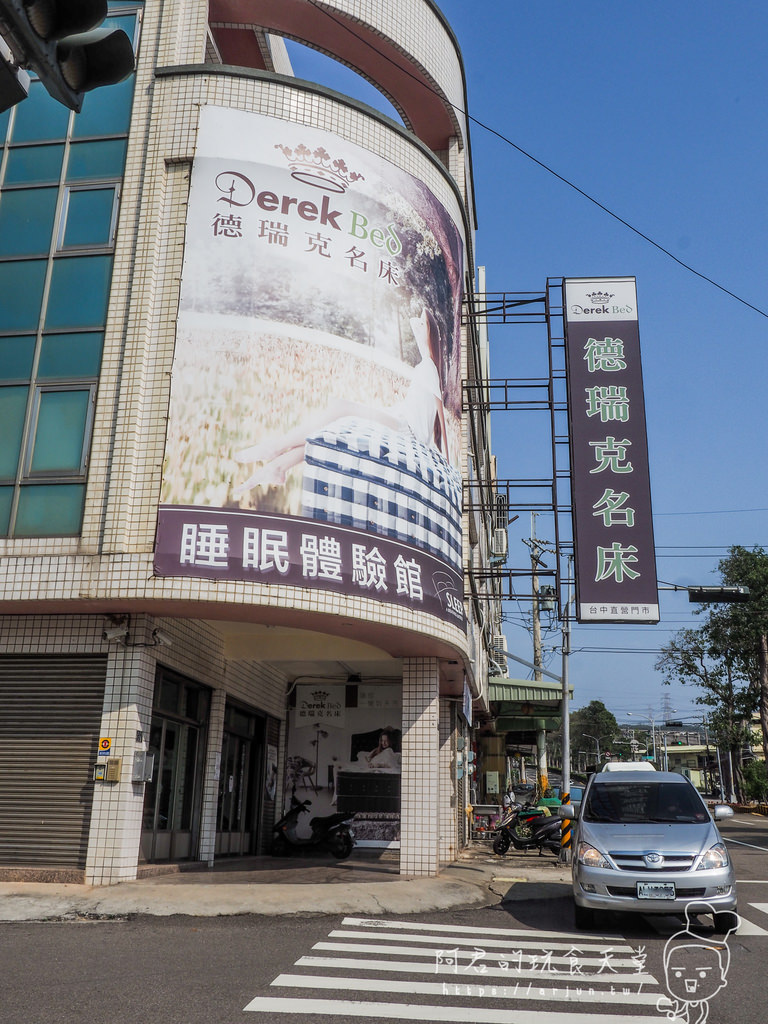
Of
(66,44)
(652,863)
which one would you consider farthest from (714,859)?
(66,44)

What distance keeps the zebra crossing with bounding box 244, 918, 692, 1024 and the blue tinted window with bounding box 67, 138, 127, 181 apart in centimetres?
1111

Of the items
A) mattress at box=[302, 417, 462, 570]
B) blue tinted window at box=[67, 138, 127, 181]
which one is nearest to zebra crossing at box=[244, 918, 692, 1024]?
mattress at box=[302, 417, 462, 570]

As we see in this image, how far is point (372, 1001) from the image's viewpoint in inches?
232

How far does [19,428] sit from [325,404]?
431cm

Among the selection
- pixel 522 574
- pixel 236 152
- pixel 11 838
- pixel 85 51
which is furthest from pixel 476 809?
pixel 85 51

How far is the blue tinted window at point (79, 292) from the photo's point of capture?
1291cm

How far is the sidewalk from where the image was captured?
31.7ft

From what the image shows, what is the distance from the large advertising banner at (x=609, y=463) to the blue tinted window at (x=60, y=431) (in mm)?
8610

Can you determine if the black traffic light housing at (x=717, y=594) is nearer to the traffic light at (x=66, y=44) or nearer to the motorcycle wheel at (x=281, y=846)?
the motorcycle wheel at (x=281, y=846)

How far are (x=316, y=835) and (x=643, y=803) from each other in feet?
27.4

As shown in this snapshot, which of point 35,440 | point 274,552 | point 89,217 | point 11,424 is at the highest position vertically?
point 89,217

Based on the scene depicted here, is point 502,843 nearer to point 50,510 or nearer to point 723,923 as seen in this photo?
point 723,923

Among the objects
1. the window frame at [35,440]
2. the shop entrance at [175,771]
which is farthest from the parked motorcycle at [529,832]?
the window frame at [35,440]

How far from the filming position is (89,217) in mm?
13375
